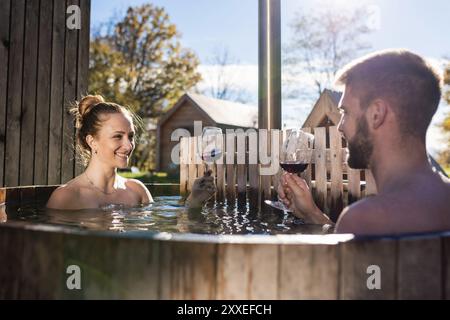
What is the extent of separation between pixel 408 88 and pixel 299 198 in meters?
1.17

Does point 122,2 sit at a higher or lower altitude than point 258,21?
higher

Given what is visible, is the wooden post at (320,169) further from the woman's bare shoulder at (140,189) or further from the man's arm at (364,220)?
the man's arm at (364,220)

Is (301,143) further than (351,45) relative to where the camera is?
No

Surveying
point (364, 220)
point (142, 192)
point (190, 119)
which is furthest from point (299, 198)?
point (190, 119)

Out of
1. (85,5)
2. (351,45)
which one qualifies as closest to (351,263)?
(85,5)

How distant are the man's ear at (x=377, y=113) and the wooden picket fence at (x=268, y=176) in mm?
2046

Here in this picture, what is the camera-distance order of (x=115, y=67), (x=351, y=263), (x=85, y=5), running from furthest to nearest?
(x=115, y=67) < (x=85, y=5) < (x=351, y=263)

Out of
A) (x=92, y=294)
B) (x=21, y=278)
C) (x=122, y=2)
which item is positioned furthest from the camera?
(x=122, y=2)

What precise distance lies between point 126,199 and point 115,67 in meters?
23.3

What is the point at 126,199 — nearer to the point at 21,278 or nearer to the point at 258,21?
the point at 258,21

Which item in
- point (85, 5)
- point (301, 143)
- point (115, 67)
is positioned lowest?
point (301, 143)

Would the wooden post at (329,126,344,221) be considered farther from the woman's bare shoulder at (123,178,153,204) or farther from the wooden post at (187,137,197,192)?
the wooden post at (187,137,197,192)

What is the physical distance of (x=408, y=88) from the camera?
2.00 meters

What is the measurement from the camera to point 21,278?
1.51 metres
